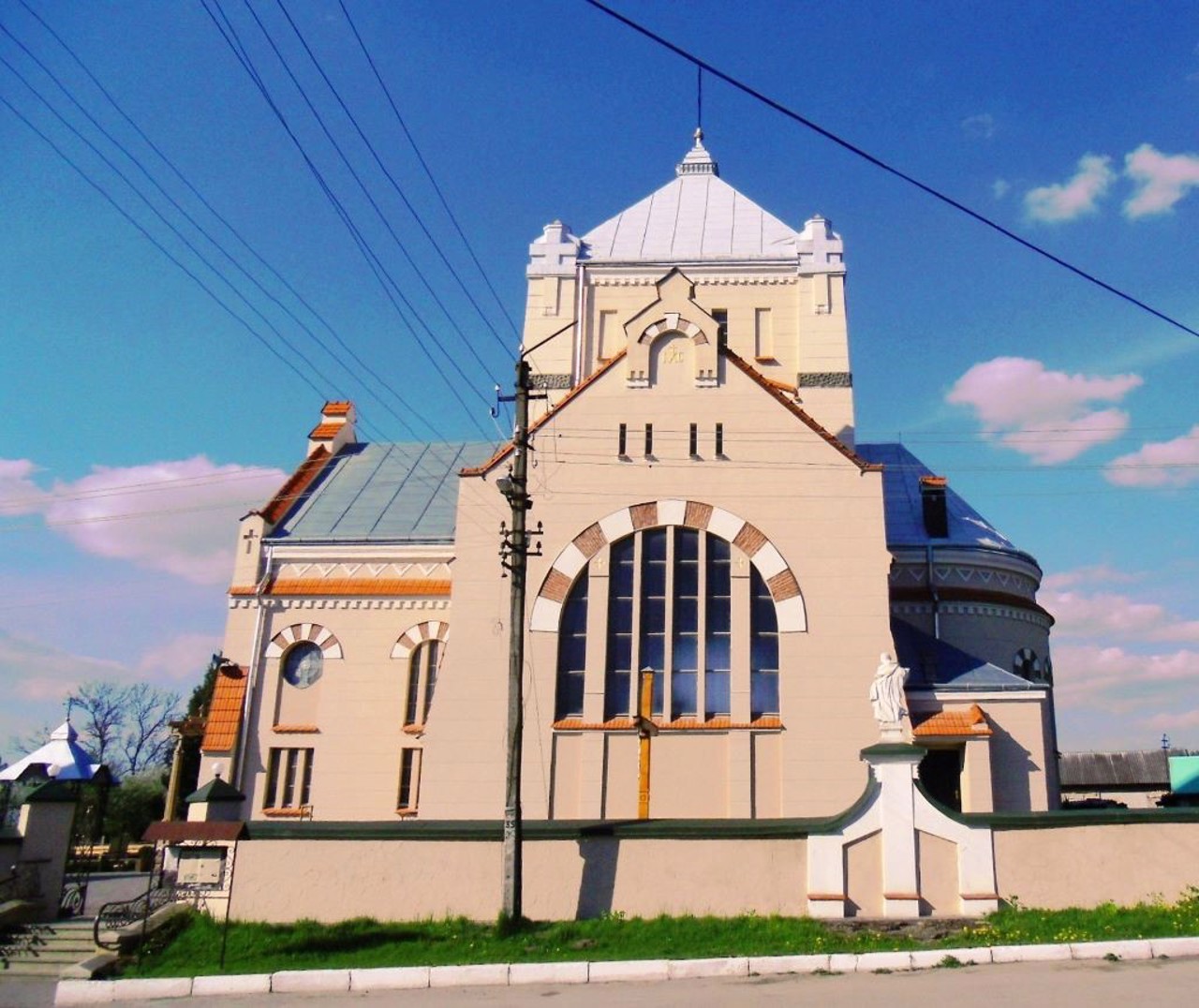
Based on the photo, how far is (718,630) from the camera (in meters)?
22.0

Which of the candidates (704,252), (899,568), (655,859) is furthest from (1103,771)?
(655,859)

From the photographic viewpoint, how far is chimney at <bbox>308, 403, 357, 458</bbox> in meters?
33.5

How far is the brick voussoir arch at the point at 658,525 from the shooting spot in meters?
21.8

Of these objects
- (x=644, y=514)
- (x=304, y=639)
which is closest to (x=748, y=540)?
(x=644, y=514)

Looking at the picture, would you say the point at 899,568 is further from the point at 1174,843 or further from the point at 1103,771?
the point at 1103,771

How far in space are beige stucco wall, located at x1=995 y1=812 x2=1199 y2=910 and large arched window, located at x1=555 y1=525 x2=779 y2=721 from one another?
6.23 meters

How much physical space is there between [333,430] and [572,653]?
50.2ft

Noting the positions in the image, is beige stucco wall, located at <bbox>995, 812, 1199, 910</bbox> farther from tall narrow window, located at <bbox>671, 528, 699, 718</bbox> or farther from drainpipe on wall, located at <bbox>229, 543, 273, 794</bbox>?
drainpipe on wall, located at <bbox>229, 543, 273, 794</bbox>

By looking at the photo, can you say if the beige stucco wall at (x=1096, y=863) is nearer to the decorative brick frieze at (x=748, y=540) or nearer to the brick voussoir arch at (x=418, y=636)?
the decorative brick frieze at (x=748, y=540)

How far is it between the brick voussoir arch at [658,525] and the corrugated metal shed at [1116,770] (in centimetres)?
4095

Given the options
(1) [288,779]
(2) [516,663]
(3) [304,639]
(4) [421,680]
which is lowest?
(1) [288,779]

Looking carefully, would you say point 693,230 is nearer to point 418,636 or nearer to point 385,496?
point 385,496

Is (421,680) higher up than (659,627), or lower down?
lower down

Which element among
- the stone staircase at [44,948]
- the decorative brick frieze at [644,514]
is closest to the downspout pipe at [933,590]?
the decorative brick frieze at [644,514]
